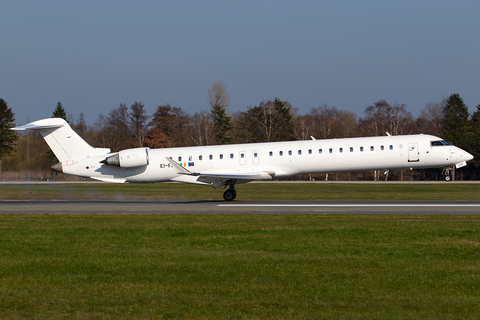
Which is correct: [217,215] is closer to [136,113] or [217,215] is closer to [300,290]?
[300,290]

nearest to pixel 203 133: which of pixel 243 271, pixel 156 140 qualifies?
pixel 156 140

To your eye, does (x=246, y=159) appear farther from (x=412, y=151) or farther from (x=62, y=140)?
(x=62, y=140)

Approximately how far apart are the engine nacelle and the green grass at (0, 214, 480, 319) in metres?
11.3

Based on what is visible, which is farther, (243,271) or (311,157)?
(311,157)

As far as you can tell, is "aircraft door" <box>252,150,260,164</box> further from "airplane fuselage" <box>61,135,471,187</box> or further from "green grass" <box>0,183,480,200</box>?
"green grass" <box>0,183,480,200</box>

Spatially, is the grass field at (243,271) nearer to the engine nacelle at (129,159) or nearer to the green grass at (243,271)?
the green grass at (243,271)

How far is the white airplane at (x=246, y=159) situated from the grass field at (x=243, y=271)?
10354 millimetres

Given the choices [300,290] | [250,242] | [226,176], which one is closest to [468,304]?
[300,290]

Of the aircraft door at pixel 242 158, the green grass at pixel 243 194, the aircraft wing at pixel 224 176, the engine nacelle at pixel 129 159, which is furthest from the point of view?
the green grass at pixel 243 194

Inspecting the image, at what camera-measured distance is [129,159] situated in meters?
27.0

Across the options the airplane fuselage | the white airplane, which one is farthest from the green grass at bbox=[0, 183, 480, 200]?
the airplane fuselage

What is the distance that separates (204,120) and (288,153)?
6477 cm

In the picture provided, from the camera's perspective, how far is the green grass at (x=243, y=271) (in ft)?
23.0

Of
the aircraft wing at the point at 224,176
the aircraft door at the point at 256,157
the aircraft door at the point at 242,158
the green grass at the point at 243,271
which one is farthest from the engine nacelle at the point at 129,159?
the green grass at the point at 243,271
